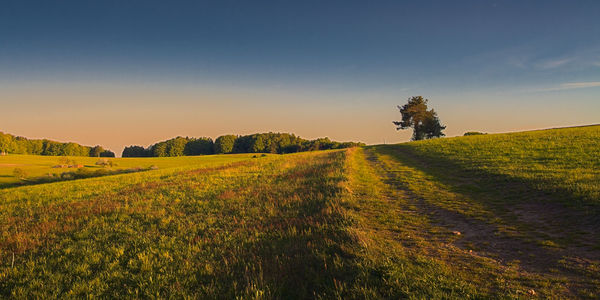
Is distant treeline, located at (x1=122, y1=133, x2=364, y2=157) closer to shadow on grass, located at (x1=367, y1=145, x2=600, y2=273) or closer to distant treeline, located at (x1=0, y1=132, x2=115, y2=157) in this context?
distant treeline, located at (x1=0, y1=132, x2=115, y2=157)

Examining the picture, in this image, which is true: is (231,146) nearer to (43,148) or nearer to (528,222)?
(43,148)

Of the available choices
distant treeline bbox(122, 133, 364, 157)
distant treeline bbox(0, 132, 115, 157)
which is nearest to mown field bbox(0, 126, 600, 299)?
distant treeline bbox(122, 133, 364, 157)

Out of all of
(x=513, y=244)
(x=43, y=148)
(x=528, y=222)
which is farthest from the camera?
(x=43, y=148)

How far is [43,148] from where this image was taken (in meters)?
128

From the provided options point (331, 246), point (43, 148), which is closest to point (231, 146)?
point (43, 148)

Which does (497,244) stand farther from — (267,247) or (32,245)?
(32,245)

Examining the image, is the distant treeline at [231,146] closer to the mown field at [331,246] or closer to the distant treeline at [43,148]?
the distant treeline at [43,148]

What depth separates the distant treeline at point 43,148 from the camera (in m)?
110

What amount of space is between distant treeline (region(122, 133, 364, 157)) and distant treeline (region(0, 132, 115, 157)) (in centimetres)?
1684

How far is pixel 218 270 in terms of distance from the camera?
554 centimetres

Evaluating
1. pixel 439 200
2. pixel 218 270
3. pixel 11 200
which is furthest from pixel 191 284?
pixel 11 200

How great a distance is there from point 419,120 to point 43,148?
18869cm

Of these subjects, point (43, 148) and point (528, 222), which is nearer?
point (528, 222)

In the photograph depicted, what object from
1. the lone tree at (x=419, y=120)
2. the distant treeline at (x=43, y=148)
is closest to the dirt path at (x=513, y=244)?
the lone tree at (x=419, y=120)
